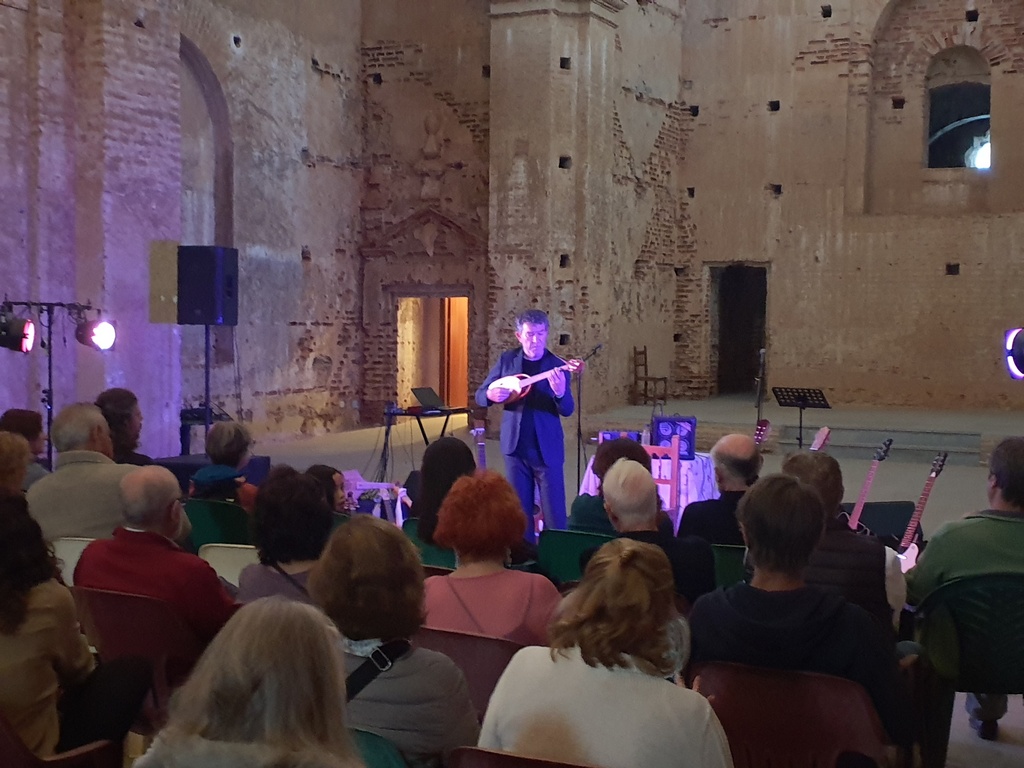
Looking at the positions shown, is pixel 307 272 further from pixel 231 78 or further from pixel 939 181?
pixel 939 181

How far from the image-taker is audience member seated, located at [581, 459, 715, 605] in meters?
3.52

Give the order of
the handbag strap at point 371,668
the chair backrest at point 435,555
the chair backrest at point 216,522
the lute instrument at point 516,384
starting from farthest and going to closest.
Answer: the lute instrument at point 516,384
the chair backrest at point 216,522
the chair backrest at point 435,555
the handbag strap at point 371,668

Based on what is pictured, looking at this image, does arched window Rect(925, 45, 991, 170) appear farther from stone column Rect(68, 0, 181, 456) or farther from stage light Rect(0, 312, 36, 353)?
stage light Rect(0, 312, 36, 353)

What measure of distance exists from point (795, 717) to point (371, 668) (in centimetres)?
98

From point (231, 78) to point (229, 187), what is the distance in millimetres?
1173

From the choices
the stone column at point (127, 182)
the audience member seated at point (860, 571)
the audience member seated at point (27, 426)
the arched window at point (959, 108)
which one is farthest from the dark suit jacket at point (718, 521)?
the arched window at point (959, 108)

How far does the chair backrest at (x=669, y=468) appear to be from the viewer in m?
7.40

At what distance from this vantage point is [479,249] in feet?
46.6

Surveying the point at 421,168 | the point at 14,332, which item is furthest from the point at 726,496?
the point at 421,168

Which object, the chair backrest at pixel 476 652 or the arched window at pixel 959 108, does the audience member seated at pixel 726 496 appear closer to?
the chair backrest at pixel 476 652

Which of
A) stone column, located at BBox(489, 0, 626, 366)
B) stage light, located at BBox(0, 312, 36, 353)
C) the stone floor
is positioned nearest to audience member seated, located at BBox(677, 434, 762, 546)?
the stone floor

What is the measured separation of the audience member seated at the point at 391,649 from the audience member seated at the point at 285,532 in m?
0.82

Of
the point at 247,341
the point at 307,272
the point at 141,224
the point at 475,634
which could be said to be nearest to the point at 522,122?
the point at 307,272

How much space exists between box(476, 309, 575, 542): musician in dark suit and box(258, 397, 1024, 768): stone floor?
310 centimetres
